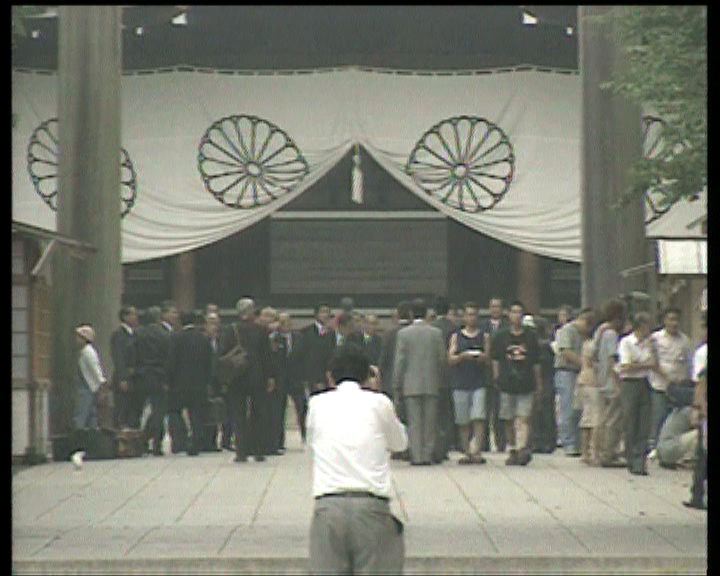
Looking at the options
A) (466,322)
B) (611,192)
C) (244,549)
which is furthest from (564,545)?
(611,192)

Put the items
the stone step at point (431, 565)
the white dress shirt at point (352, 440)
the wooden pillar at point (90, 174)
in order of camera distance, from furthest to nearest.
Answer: the wooden pillar at point (90, 174)
the stone step at point (431, 565)
the white dress shirt at point (352, 440)

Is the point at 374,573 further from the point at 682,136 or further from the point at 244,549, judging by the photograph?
the point at 682,136

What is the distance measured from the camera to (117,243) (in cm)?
2353

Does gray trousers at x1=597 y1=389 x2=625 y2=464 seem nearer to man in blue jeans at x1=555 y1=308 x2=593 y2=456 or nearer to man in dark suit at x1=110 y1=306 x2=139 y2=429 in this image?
man in blue jeans at x1=555 y1=308 x2=593 y2=456

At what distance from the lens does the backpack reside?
19.5m

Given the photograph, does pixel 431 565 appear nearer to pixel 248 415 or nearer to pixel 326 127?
pixel 248 415

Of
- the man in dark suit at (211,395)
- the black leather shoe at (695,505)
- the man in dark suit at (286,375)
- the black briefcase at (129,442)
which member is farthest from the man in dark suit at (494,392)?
the black leather shoe at (695,505)

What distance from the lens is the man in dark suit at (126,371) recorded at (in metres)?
21.1

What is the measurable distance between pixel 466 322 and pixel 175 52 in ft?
31.4

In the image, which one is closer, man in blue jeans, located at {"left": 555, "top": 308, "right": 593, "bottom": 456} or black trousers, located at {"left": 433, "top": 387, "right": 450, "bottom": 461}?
black trousers, located at {"left": 433, "top": 387, "right": 450, "bottom": 461}

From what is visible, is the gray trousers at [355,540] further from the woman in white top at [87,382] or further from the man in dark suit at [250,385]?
the woman in white top at [87,382]

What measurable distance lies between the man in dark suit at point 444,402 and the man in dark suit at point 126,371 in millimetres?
3583

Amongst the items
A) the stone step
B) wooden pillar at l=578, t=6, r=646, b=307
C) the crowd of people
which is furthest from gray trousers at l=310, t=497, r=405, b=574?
wooden pillar at l=578, t=6, r=646, b=307

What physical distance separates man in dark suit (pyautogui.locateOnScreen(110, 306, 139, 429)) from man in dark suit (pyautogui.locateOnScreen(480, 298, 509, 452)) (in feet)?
13.3
